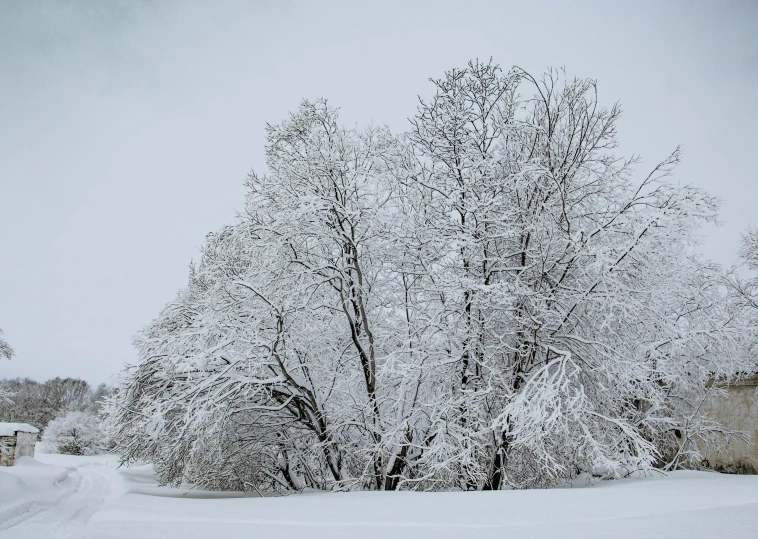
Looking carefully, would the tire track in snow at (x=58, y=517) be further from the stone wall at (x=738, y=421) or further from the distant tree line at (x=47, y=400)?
the distant tree line at (x=47, y=400)

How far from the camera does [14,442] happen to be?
27078 millimetres

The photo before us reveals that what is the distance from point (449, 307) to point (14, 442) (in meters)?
30.7

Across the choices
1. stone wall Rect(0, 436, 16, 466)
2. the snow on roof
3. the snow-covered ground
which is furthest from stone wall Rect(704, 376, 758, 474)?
the snow on roof

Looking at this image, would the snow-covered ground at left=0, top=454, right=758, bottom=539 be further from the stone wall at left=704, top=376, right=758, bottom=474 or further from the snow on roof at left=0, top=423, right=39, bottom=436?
the snow on roof at left=0, top=423, right=39, bottom=436

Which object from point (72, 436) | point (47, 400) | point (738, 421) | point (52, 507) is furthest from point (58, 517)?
point (47, 400)

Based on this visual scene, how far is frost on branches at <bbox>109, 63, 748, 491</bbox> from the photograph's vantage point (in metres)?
6.98

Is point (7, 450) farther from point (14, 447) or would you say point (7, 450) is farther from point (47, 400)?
point (47, 400)

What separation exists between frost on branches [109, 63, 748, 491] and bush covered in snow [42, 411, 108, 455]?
152ft

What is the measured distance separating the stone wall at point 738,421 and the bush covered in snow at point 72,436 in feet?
167

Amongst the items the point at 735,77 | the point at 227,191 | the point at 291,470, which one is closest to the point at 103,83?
the point at 227,191

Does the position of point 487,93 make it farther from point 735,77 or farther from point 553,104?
point 735,77

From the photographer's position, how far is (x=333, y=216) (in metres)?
8.41

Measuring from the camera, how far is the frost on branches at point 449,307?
22.9ft

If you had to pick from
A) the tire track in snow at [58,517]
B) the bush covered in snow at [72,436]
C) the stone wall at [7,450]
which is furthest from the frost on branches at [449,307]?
the bush covered in snow at [72,436]
